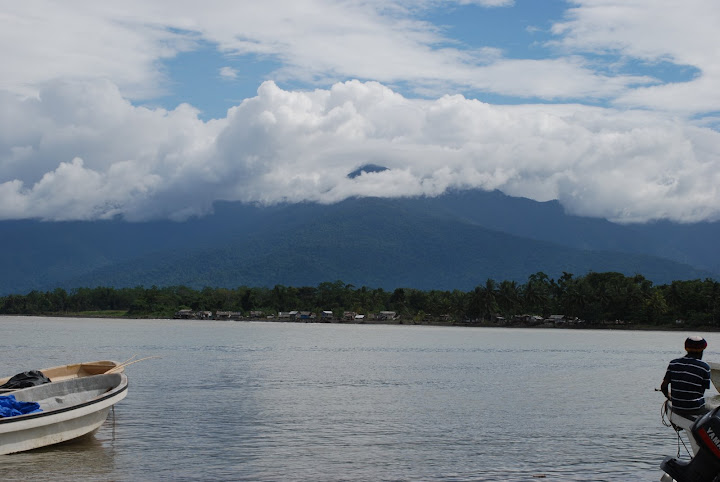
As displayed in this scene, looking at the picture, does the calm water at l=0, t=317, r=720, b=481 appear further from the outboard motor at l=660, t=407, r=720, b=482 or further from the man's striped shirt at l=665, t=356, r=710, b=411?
the outboard motor at l=660, t=407, r=720, b=482

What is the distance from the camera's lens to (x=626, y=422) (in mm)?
29125

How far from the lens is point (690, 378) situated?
1490cm

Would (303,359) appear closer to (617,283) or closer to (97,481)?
(97,481)

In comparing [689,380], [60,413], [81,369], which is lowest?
[60,413]

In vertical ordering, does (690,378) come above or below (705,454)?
above

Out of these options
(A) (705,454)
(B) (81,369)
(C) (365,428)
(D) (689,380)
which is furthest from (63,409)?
(A) (705,454)

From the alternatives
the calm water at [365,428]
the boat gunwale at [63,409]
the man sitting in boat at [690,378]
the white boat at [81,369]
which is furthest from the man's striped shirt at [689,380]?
the white boat at [81,369]

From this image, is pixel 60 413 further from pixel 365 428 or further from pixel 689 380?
pixel 689 380

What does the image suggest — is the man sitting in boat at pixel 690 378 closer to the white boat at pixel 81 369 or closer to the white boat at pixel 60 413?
the white boat at pixel 60 413

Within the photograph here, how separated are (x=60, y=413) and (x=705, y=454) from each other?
15.5m

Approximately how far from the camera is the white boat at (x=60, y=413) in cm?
1952

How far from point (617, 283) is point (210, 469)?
15790 cm

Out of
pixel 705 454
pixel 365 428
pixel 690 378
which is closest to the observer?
pixel 705 454

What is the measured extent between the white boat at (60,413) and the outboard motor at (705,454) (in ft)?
49.0
